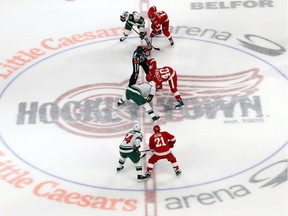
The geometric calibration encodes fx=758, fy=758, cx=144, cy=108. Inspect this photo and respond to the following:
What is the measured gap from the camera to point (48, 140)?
33.4 ft

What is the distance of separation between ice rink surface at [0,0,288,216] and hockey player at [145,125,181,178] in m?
0.20

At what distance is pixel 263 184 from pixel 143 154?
1.59m

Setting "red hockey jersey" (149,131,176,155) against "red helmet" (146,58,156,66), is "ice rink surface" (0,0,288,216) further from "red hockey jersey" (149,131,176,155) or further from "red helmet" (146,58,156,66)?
"red helmet" (146,58,156,66)

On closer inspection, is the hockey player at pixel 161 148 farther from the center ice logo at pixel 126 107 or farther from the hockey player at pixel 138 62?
the hockey player at pixel 138 62

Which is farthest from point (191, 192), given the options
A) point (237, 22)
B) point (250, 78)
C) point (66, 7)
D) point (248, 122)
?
point (66, 7)

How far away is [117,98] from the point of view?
10.9 meters

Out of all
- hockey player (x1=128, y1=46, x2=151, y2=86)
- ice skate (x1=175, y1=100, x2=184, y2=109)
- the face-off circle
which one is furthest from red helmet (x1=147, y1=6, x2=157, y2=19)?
ice skate (x1=175, y1=100, x2=184, y2=109)

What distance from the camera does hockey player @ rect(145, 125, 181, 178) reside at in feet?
30.4

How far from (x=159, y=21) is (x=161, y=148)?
125 inches

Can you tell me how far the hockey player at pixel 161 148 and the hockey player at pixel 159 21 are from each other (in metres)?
2.92

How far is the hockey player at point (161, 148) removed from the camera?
927 cm

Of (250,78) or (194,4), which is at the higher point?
(194,4)

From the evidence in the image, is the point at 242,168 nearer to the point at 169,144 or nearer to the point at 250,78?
the point at 169,144

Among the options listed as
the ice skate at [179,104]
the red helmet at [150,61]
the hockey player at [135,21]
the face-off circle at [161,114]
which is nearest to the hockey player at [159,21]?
the hockey player at [135,21]
